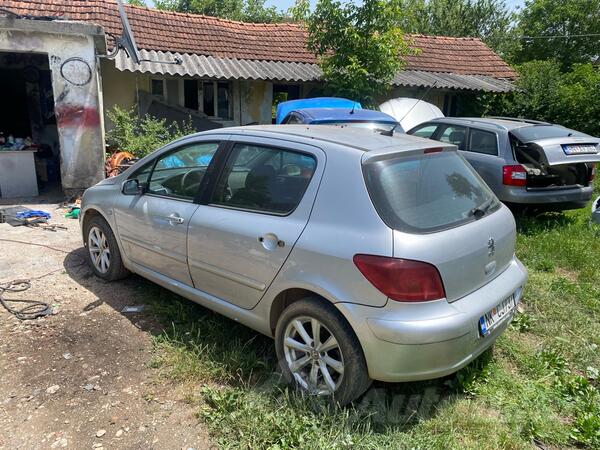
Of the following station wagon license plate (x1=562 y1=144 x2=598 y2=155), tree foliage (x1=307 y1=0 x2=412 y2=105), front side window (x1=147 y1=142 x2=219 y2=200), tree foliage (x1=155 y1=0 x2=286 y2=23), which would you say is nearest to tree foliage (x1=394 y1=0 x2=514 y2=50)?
tree foliage (x1=155 y1=0 x2=286 y2=23)

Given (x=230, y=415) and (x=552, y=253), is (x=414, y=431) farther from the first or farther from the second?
(x=552, y=253)

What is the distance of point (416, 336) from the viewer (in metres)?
2.31

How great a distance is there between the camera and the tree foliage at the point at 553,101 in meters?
13.3

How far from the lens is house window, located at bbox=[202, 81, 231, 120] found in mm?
12289

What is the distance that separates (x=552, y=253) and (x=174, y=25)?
454 inches

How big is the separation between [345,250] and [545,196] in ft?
16.0

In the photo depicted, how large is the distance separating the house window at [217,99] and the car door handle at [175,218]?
9.53 meters

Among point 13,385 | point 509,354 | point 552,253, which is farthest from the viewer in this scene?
point 552,253

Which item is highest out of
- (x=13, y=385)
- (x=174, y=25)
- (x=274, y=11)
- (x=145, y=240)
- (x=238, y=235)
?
(x=274, y=11)

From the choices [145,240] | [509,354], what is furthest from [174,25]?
[509,354]

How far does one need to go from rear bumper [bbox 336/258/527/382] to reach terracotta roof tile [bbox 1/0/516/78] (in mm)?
10276

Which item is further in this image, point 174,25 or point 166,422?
point 174,25

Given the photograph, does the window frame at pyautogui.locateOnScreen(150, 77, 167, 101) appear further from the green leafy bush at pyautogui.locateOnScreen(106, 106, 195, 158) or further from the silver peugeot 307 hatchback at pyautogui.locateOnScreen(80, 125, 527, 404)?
the silver peugeot 307 hatchback at pyautogui.locateOnScreen(80, 125, 527, 404)

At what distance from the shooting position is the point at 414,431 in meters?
2.56
